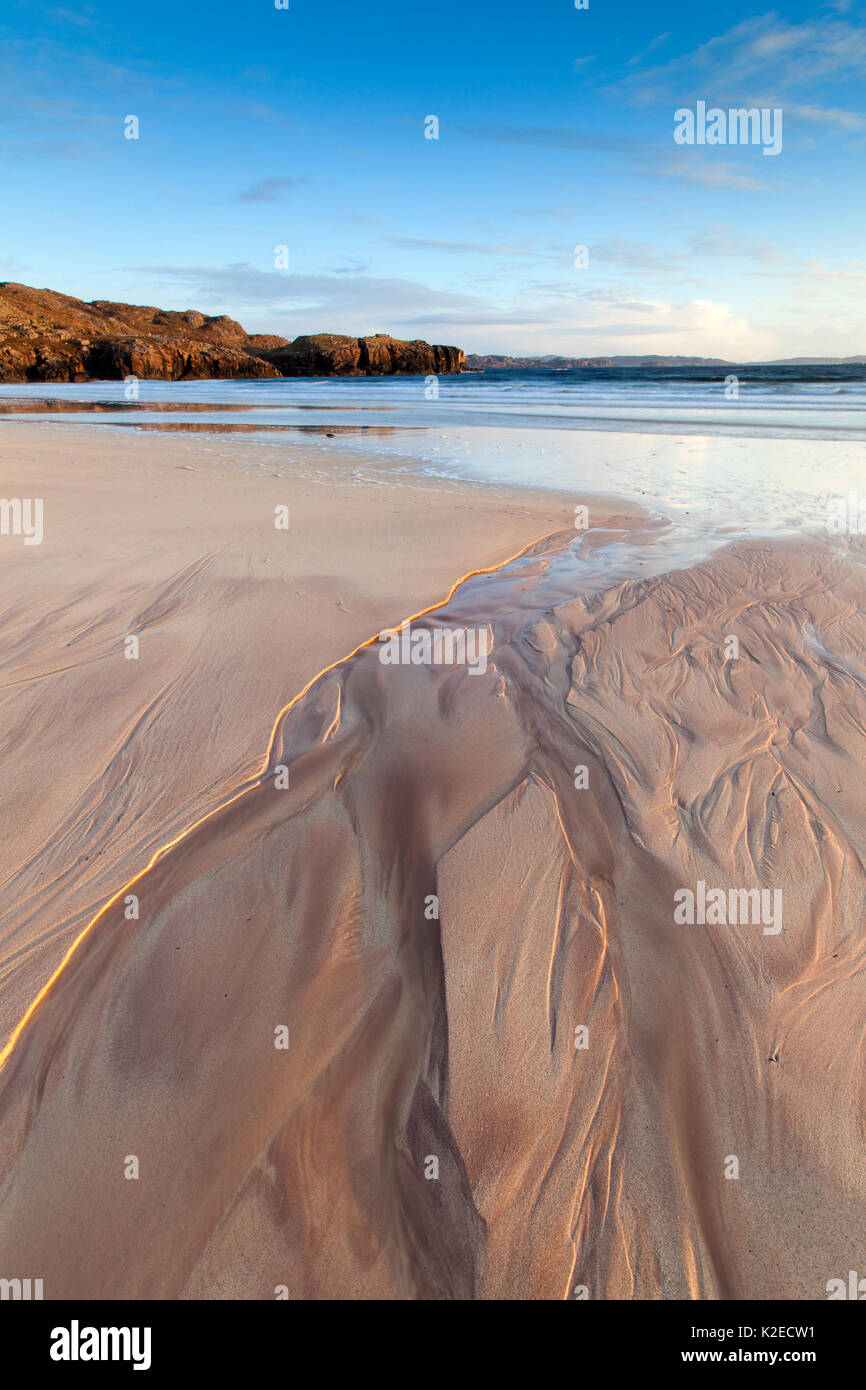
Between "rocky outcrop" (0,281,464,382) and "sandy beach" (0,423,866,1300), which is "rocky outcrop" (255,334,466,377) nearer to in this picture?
"rocky outcrop" (0,281,464,382)

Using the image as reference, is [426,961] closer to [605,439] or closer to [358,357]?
[605,439]

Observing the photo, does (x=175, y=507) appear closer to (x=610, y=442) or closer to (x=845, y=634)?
(x=845, y=634)

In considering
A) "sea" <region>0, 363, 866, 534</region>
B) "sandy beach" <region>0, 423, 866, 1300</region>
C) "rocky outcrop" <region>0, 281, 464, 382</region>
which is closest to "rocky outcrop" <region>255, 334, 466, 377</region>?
"rocky outcrop" <region>0, 281, 464, 382</region>

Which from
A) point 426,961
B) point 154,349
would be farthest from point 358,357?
point 426,961

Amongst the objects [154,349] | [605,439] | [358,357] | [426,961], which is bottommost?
[426,961]

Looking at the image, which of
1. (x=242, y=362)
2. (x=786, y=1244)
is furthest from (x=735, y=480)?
(x=242, y=362)
